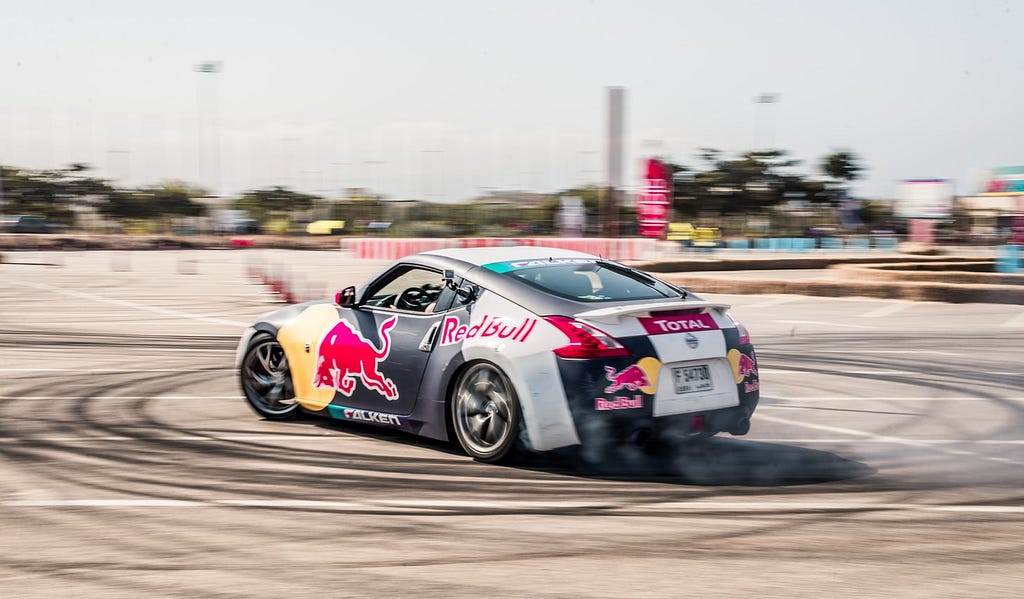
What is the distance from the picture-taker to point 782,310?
19500 millimetres

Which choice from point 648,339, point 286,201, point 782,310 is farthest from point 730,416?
point 286,201

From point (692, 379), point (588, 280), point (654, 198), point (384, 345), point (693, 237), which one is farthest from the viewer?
point (693, 237)

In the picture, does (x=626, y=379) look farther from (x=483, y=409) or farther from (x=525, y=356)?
(x=483, y=409)

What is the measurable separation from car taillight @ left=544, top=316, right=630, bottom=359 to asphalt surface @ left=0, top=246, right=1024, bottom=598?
71 centimetres

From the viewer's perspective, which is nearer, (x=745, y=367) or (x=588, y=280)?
Answer: (x=745, y=367)

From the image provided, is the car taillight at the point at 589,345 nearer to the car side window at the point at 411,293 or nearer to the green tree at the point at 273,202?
the car side window at the point at 411,293

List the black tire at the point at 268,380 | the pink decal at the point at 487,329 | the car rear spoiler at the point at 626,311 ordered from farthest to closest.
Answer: the black tire at the point at 268,380 < the pink decal at the point at 487,329 < the car rear spoiler at the point at 626,311

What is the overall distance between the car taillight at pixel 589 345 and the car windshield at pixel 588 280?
438mm

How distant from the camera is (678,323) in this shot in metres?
6.52

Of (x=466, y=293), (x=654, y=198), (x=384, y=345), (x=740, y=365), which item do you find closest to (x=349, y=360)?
(x=384, y=345)

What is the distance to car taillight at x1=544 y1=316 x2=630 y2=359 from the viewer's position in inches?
244

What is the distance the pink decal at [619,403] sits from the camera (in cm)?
617

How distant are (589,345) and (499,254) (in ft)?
4.88

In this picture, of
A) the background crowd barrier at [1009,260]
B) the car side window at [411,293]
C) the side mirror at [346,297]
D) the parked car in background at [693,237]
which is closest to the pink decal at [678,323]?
the car side window at [411,293]
